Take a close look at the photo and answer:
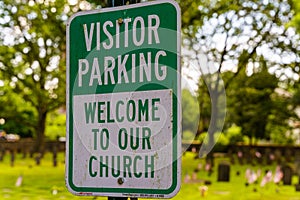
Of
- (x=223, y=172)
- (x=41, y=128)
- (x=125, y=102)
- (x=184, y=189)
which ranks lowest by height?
(x=184, y=189)

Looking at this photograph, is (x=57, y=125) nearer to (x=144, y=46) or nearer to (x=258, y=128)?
(x=258, y=128)

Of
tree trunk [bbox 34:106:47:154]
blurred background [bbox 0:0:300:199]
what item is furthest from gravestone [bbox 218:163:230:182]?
tree trunk [bbox 34:106:47:154]

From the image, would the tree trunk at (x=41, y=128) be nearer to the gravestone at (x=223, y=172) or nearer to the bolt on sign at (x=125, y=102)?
the gravestone at (x=223, y=172)

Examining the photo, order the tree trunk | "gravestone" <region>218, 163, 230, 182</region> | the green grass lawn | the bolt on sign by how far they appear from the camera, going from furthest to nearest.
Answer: the tree trunk, "gravestone" <region>218, 163, 230, 182</region>, the green grass lawn, the bolt on sign

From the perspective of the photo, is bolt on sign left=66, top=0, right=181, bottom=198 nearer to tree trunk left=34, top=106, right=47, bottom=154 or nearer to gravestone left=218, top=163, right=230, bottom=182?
gravestone left=218, top=163, right=230, bottom=182

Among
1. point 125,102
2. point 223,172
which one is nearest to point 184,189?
point 223,172

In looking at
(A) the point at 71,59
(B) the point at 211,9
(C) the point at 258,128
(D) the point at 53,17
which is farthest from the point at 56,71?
(A) the point at 71,59

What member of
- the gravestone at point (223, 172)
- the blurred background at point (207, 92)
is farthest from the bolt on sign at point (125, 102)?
the gravestone at point (223, 172)

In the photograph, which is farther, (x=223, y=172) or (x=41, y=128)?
(x=41, y=128)

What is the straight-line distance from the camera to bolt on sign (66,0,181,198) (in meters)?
1.35

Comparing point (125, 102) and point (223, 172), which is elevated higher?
point (125, 102)

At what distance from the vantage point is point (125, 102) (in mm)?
1387

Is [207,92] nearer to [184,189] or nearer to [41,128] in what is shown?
[184,189]

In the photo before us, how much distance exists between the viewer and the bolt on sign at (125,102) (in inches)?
53.2
